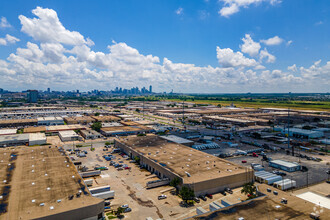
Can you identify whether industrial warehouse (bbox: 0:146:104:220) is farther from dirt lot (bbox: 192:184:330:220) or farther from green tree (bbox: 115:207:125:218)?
dirt lot (bbox: 192:184:330:220)

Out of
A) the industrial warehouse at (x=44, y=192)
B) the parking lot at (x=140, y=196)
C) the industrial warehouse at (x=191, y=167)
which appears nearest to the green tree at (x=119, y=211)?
the parking lot at (x=140, y=196)

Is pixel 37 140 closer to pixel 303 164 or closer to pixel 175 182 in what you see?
pixel 175 182

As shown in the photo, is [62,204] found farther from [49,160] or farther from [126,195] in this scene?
[49,160]

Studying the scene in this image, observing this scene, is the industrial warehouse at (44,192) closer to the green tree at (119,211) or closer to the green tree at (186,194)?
the green tree at (119,211)

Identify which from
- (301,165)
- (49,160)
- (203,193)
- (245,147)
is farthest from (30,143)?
(301,165)

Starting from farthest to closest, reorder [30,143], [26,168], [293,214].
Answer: [30,143] → [26,168] → [293,214]

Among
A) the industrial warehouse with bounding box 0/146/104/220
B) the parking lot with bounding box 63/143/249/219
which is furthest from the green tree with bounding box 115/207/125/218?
the industrial warehouse with bounding box 0/146/104/220
